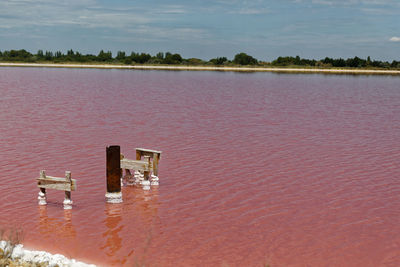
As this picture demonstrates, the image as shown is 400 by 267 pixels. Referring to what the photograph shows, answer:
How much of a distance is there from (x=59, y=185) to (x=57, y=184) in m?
0.09

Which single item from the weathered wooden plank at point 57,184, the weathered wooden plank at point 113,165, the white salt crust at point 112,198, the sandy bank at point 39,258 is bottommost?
the white salt crust at point 112,198

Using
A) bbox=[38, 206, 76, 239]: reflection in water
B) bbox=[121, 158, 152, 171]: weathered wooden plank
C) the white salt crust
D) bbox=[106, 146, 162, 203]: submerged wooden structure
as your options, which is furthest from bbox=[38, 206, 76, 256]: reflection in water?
bbox=[121, 158, 152, 171]: weathered wooden plank

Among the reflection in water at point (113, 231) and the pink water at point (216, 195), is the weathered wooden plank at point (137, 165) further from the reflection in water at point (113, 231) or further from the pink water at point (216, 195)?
the reflection in water at point (113, 231)

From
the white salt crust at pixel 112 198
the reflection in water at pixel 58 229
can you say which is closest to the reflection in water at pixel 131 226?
the white salt crust at pixel 112 198

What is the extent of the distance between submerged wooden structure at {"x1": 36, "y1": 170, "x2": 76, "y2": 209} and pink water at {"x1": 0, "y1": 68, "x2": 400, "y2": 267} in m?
0.33

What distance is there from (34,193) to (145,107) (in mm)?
29495

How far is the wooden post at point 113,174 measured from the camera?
15508 mm

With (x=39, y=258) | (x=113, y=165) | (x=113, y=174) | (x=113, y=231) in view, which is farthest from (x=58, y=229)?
(x=39, y=258)

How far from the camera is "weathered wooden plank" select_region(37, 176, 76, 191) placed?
14906mm

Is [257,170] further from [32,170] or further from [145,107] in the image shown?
[145,107]

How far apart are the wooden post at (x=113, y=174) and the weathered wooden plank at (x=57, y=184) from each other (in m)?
1.20

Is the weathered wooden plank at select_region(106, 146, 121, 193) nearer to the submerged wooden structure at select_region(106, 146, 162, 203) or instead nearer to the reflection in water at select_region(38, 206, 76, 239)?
the submerged wooden structure at select_region(106, 146, 162, 203)

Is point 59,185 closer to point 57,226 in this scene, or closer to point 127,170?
point 57,226

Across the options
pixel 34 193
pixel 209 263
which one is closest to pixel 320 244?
pixel 209 263
